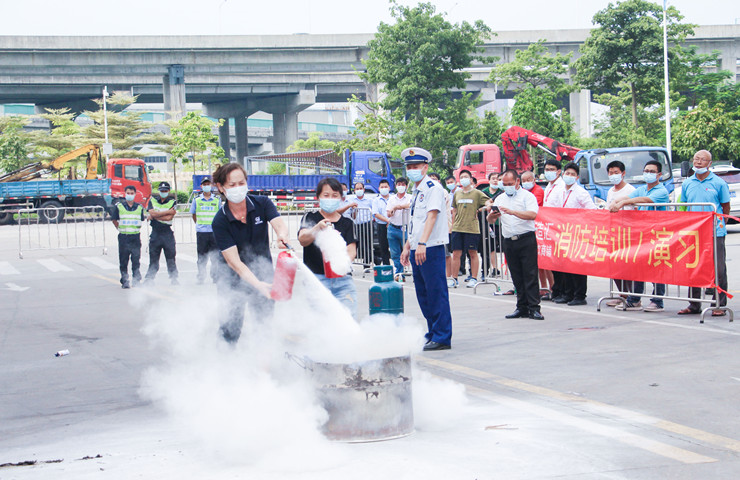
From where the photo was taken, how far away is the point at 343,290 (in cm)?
668

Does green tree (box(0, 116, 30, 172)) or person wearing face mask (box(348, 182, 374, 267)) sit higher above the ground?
green tree (box(0, 116, 30, 172))

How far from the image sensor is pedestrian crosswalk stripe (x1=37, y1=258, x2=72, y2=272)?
19000 mm

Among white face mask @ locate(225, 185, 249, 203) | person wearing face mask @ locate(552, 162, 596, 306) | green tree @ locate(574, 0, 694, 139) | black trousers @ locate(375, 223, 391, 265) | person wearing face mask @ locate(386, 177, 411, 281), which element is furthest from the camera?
green tree @ locate(574, 0, 694, 139)

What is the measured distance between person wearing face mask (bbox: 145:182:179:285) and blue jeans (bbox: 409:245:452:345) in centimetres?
755

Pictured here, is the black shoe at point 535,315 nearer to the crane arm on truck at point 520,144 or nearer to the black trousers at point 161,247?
the black trousers at point 161,247

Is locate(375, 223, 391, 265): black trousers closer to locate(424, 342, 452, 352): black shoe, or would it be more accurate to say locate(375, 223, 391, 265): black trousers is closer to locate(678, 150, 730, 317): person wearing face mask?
locate(678, 150, 730, 317): person wearing face mask

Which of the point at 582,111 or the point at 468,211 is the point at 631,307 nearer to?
the point at 468,211

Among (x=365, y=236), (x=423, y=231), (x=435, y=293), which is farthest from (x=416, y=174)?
(x=365, y=236)

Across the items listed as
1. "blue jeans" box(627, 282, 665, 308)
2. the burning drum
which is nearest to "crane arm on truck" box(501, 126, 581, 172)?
"blue jeans" box(627, 282, 665, 308)

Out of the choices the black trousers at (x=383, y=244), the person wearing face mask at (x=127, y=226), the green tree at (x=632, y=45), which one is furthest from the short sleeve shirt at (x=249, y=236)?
the green tree at (x=632, y=45)

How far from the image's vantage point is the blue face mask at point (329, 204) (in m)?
6.71

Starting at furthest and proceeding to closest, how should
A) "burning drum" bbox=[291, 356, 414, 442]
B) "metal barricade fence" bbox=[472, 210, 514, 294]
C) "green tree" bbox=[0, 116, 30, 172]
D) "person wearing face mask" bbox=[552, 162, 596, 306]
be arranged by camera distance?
1. "green tree" bbox=[0, 116, 30, 172]
2. "metal barricade fence" bbox=[472, 210, 514, 294]
3. "person wearing face mask" bbox=[552, 162, 596, 306]
4. "burning drum" bbox=[291, 356, 414, 442]

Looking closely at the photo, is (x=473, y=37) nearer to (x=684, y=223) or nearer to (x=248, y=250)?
(x=684, y=223)

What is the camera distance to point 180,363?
761 cm
